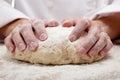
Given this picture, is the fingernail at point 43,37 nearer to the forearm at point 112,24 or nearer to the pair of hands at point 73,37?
the pair of hands at point 73,37

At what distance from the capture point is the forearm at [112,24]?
3.84 ft

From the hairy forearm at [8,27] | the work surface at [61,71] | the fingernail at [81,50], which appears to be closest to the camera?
the work surface at [61,71]

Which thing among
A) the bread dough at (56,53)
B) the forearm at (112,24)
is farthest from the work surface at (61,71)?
the forearm at (112,24)

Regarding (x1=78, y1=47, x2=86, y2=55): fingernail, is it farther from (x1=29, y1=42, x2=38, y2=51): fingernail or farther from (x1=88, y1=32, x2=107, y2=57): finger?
(x1=29, y1=42, x2=38, y2=51): fingernail

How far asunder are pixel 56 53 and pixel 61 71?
11 centimetres

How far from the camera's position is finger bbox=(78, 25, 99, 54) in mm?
876

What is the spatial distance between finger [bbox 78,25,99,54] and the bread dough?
2 centimetres

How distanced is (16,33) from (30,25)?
2.4 inches

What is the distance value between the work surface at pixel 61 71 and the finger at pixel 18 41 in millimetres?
54

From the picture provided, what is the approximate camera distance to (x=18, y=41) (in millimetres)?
914

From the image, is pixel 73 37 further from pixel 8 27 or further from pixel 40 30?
pixel 8 27

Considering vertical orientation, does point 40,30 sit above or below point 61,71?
above

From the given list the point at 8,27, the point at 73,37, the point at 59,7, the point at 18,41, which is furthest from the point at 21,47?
the point at 59,7

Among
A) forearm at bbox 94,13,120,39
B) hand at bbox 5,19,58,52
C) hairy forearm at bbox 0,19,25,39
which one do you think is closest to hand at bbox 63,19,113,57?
hand at bbox 5,19,58,52
